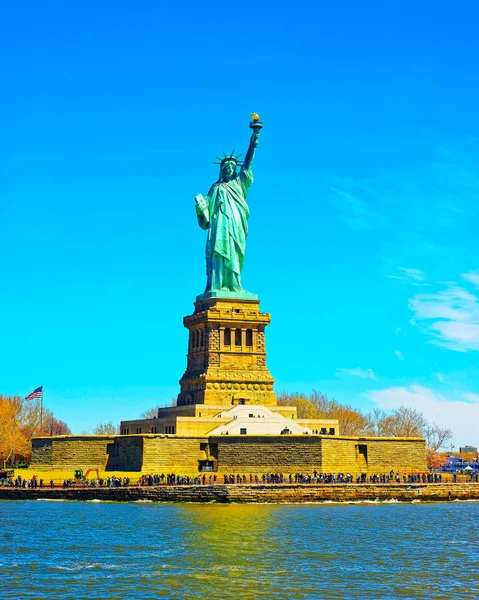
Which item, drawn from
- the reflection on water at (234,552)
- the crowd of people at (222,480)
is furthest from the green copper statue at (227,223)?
the reflection on water at (234,552)

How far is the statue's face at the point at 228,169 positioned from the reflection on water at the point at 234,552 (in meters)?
33.5

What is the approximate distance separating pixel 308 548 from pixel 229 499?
18.3 meters

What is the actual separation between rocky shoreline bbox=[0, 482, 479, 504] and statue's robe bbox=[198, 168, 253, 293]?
916 inches

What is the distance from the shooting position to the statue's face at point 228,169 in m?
80.8

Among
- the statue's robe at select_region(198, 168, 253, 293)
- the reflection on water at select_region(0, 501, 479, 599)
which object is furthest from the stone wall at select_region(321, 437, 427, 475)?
the statue's robe at select_region(198, 168, 253, 293)

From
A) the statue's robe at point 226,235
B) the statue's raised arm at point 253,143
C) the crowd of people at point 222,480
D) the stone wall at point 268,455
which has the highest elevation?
the statue's raised arm at point 253,143

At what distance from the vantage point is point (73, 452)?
67938 mm

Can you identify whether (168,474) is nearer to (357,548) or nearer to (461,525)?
(461,525)

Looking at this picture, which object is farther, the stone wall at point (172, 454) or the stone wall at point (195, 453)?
the stone wall at point (195, 453)

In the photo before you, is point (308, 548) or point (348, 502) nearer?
point (308, 548)

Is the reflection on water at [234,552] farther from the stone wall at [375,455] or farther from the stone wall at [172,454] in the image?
the stone wall at [375,455]

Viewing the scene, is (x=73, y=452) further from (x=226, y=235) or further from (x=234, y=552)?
(x=234, y=552)

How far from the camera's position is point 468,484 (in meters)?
66.2

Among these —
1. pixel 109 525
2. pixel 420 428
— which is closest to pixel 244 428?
pixel 109 525
